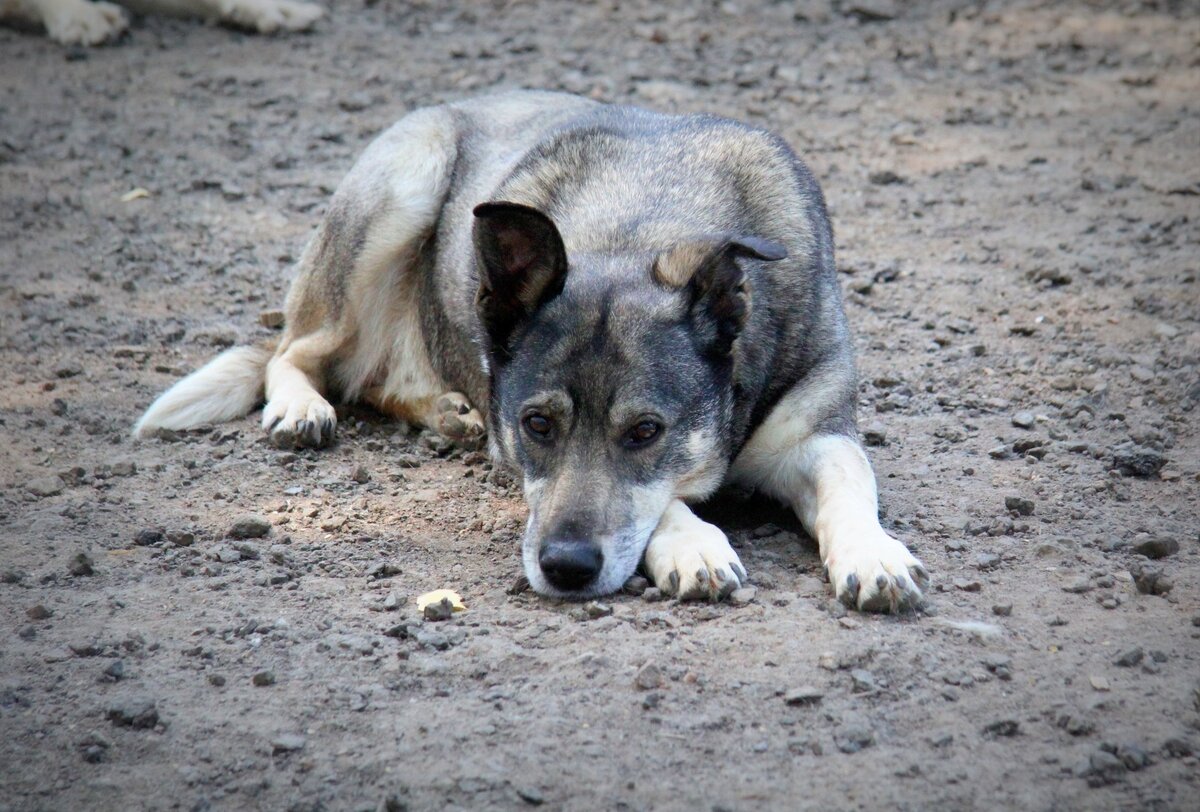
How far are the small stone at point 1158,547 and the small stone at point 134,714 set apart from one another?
302 cm

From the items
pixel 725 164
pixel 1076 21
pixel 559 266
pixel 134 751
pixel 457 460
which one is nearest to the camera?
pixel 134 751

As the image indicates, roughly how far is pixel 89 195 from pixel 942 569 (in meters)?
5.84

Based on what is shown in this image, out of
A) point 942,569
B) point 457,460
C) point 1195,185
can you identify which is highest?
point 1195,185

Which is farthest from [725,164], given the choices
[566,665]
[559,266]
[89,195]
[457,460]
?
[89,195]

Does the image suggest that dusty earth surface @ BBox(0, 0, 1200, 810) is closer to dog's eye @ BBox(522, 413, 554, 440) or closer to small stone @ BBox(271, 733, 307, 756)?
Answer: small stone @ BBox(271, 733, 307, 756)

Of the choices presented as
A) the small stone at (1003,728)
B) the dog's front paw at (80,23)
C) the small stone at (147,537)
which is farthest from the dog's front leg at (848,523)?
the dog's front paw at (80,23)

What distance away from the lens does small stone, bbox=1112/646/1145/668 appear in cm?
358

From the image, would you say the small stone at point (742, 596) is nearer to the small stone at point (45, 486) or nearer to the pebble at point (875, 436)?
the pebble at point (875, 436)

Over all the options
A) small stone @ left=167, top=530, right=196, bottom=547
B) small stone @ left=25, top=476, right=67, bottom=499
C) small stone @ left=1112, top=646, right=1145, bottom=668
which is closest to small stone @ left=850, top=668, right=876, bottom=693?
small stone @ left=1112, top=646, right=1145, bottom=668

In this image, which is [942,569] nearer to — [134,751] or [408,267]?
[134,751]

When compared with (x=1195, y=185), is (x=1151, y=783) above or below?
below

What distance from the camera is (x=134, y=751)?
3.31 metres

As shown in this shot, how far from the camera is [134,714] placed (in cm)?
341

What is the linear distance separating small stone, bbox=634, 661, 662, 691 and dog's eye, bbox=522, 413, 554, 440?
92 cm
